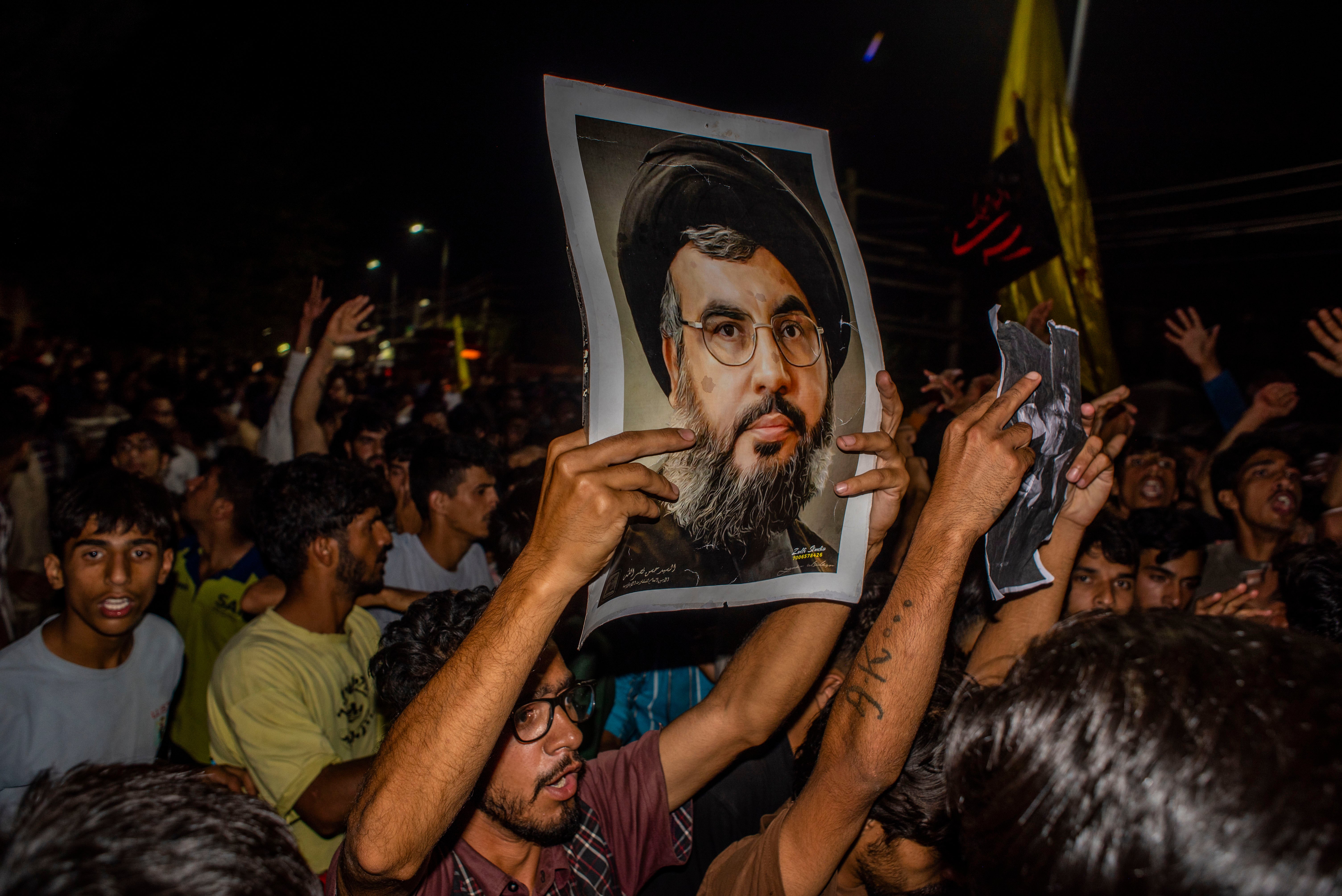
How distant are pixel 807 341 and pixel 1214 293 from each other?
15.8m

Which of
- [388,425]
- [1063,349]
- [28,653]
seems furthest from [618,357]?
[388,425]

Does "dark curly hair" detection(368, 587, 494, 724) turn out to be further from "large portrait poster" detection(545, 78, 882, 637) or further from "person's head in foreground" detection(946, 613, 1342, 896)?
"person's head in foreground" detection(946, 613, 1342, 896)

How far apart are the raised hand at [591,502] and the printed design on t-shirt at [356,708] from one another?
6.70 feet

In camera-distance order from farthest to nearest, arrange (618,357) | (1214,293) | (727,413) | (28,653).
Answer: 1. (1214,293)
2. (28,653)
3. (727,413)
4. (618,357)

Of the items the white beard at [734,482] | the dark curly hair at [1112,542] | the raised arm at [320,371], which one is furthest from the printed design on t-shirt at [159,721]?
the dark curly hair at [1112,542]

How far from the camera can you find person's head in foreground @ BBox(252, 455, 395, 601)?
10.1 ft

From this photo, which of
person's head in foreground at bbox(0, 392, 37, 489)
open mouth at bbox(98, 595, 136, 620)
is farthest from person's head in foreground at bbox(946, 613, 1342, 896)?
person's head in foreground at bbox(0, 392, 37, 489)

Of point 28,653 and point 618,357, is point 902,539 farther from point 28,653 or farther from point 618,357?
point 28,653

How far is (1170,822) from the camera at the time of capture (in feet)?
2.61

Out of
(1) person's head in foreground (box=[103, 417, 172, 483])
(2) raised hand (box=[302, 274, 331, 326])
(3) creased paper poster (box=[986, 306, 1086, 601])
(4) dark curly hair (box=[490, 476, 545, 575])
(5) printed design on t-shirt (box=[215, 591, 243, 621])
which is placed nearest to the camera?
(3) creased paper poster (box=[986, 306, 1086, 601])

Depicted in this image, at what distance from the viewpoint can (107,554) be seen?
2.83 meters

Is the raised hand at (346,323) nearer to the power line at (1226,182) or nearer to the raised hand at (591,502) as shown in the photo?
the raised hand at (591,502)

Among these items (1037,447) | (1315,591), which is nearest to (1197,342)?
(1315,591)

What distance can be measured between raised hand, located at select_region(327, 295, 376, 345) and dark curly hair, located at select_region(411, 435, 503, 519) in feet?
2.51
